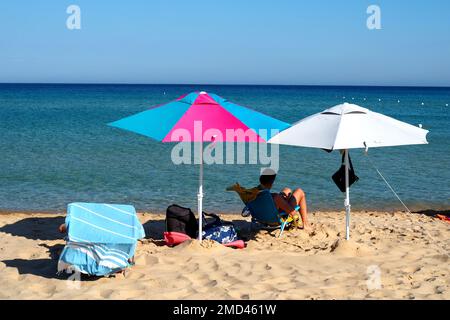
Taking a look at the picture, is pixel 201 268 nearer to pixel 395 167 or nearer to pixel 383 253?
pixel 383 253

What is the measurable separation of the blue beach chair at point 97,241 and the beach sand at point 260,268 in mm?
152

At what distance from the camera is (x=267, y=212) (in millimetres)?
7492

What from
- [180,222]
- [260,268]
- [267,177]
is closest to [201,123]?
[180,222]

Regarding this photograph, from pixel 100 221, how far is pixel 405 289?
296 cm

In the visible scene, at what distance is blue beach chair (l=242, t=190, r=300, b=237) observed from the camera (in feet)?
24.2

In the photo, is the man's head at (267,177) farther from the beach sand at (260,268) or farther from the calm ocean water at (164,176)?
the calm ocean water at (164,176)

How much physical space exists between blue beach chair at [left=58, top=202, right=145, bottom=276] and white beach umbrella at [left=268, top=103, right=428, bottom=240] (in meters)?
1.95

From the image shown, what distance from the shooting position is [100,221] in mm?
5906

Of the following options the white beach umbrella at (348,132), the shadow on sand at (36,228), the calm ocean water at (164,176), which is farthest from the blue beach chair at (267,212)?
the calm ocean water at (164,176)

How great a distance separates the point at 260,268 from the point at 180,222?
1493 mm

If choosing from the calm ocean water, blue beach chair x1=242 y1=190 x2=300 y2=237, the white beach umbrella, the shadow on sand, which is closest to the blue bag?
blue beach chair x1=242 y1=190 x2=300 y2=237

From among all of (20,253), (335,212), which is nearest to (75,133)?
(335,212)

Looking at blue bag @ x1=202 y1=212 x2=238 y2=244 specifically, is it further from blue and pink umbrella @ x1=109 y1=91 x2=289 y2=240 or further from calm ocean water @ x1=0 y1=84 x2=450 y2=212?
calm ocean water @ x1=0 y1=84 x2=450 y2=212

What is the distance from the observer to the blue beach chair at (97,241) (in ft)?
18.0
